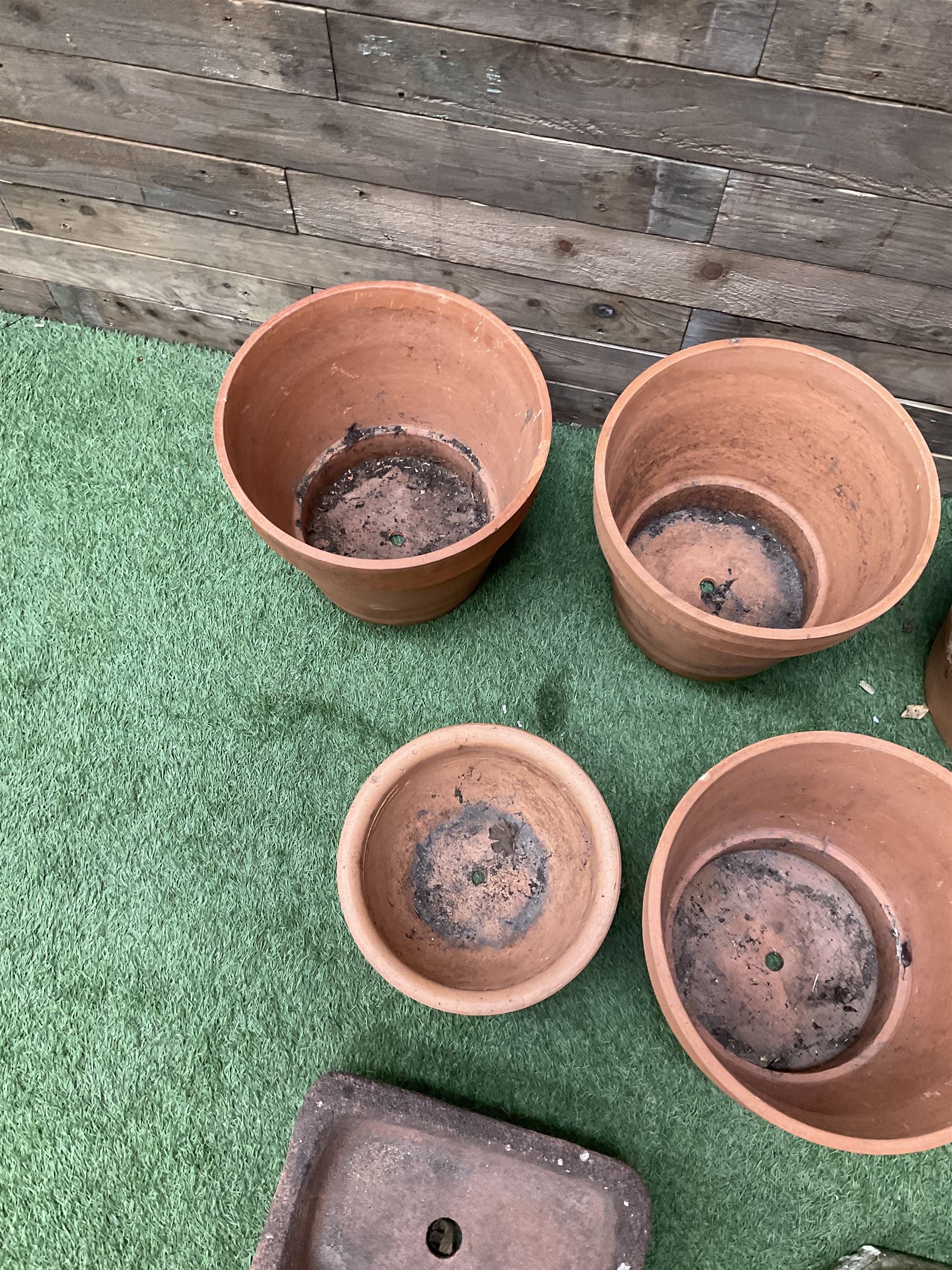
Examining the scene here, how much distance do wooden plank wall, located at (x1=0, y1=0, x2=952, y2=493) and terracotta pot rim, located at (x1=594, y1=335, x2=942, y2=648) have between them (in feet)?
0.61

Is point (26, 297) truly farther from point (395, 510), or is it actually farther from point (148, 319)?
point (395, 510)

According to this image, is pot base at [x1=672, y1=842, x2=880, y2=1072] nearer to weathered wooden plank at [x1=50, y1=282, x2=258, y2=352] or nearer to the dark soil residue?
the dark soil residue

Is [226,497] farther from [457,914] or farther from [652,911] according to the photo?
[652,911]

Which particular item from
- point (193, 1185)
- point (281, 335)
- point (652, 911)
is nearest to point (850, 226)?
point (281, 335)

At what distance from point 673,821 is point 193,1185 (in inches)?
43.9

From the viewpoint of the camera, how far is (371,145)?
147 centimetres

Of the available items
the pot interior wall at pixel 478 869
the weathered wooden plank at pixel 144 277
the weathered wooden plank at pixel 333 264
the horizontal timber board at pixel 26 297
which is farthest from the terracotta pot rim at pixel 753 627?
the horizontal timber board at pixel 26 297

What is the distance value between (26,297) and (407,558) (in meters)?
1.47

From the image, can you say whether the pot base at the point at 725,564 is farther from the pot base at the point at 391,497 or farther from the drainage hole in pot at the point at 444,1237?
the drainage hole in pot at the point at 444,1237

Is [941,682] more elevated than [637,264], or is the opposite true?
[637,264]

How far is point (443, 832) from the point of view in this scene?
4.98ft

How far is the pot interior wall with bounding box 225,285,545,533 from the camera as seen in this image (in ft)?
4.93

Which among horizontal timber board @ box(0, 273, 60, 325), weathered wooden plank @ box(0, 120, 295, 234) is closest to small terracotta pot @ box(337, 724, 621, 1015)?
weathered wooden plank @ box(0, 120, 295, 234)

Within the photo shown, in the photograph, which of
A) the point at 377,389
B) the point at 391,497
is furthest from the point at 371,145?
the point at 391,497
